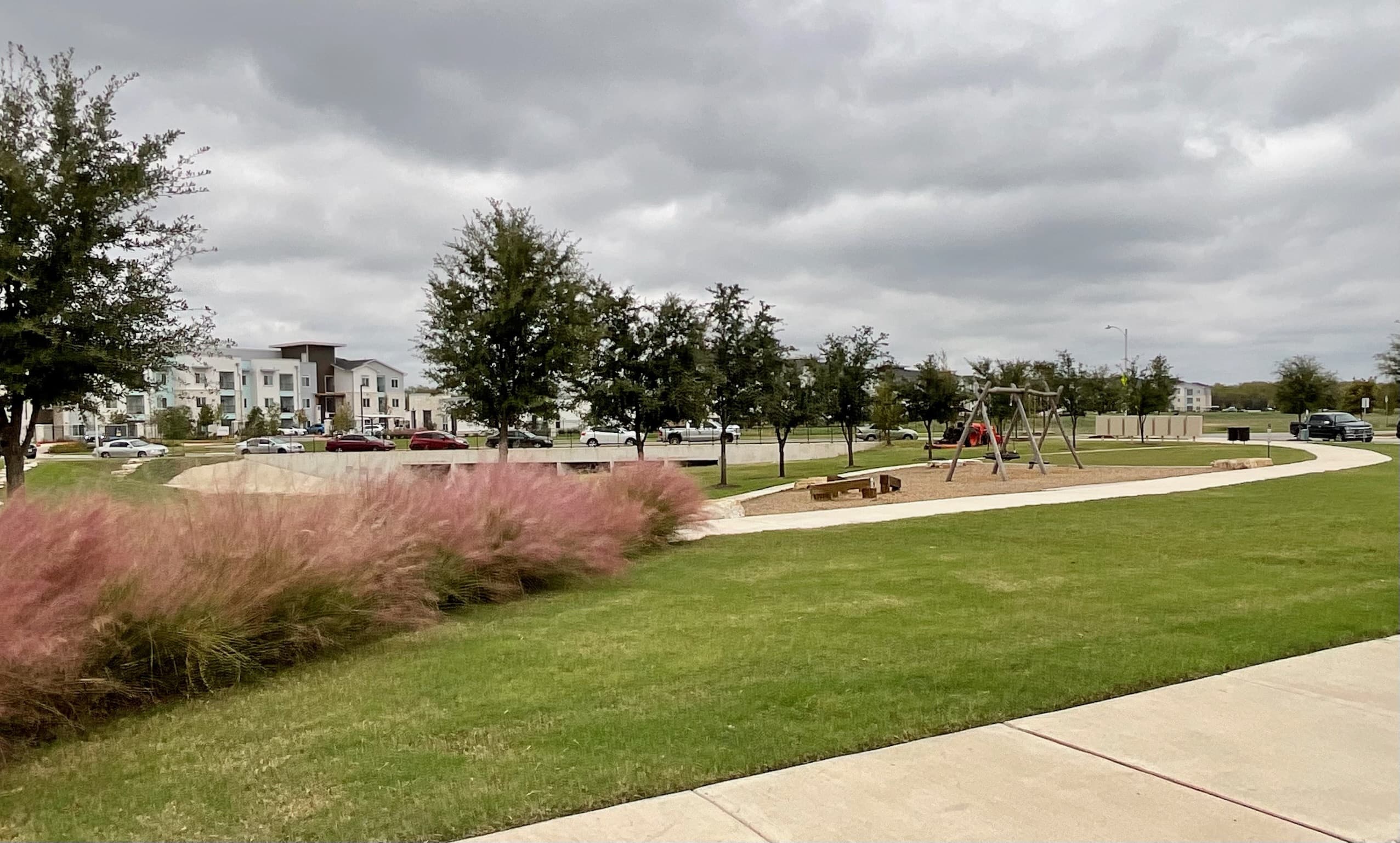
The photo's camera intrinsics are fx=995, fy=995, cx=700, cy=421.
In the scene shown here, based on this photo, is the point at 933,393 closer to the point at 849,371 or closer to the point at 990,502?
the point at 849,371

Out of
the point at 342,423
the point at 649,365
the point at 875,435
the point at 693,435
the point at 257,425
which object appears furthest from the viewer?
the point at 342,423

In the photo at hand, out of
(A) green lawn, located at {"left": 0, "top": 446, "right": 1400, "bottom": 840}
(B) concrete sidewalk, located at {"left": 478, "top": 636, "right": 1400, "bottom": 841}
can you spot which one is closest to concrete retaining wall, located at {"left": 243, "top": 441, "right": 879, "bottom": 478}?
(A) green lawn, located at {"left": 0, "top": 446, "right": 1400, "bottom": 840}

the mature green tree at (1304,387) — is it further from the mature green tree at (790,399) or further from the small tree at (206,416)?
the small tree at (206,416)

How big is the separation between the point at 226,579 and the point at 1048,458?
3291 centimetres

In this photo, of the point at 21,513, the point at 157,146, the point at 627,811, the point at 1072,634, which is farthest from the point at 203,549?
the point at 157,146

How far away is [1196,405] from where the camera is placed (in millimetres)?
163250

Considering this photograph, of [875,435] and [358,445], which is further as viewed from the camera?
[875,435]

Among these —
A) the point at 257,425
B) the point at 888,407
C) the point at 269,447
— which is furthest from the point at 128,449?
the point at 888,407

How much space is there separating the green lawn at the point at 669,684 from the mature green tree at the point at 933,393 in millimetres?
30997

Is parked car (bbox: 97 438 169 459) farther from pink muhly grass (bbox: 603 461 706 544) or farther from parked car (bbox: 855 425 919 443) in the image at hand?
pink muhly grass (bbox: 603 461 706 544)

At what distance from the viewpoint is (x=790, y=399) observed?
30594 mm

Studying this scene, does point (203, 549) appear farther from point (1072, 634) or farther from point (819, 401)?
point (819, 401)

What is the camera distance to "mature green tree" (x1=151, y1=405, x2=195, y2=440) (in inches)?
2822

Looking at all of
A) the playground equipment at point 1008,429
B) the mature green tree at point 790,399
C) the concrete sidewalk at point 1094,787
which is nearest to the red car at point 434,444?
the mature green tree at point 790,399
